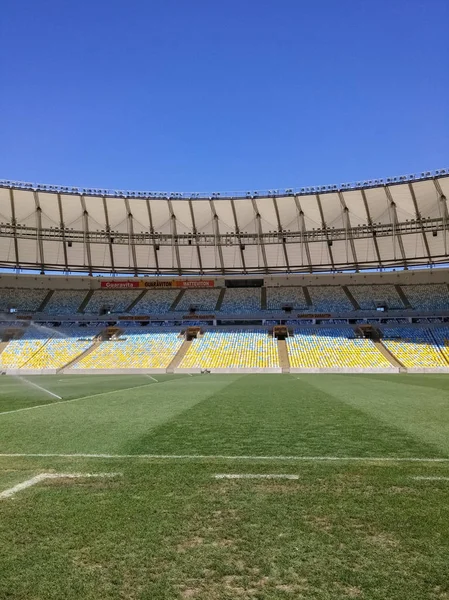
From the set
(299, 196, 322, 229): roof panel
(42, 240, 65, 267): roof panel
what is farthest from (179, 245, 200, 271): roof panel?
(42, 240, 65, 267): roof panel

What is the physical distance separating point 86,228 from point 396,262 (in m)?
34.2

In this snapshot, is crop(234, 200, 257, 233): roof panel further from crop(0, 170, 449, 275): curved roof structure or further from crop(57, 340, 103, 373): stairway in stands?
crop(57, 340, 103, 373): stairway in stands

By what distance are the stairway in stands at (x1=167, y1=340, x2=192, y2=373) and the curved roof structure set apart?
11.9 metres

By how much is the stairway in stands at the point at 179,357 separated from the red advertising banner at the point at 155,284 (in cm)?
1036

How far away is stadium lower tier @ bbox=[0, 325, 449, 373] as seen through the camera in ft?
124

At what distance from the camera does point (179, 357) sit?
4053 centimetres

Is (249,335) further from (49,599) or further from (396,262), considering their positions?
(49,599)

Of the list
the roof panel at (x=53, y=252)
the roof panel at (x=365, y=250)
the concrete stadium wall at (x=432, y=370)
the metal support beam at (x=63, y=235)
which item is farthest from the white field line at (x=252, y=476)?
the roof panel at (x=53, y=252)

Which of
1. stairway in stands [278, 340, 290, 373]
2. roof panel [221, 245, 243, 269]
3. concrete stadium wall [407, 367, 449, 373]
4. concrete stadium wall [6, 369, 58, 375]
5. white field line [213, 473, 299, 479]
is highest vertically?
roof panel [221, 245, 243, 269]

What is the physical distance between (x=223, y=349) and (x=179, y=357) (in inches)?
166

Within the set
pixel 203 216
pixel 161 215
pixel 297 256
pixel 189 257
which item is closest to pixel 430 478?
pixel 203 216

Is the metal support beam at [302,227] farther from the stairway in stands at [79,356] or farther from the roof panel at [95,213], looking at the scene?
the stairway in stands at [79,356]

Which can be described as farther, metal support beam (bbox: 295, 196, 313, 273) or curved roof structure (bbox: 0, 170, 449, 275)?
metal support beam (bbox: 295, 196, 313, 273)

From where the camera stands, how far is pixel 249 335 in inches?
1759
